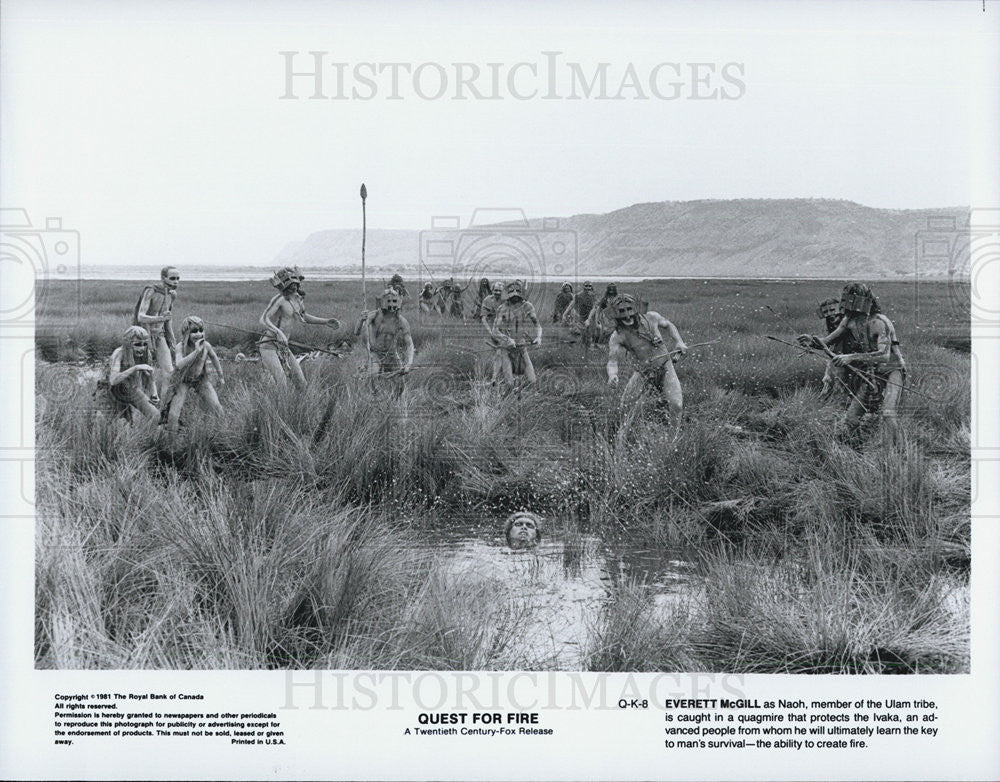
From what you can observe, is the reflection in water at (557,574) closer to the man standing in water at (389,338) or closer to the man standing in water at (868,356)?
the man standing in water at (389,338)

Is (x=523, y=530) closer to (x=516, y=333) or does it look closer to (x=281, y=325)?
(x=516, y=333)

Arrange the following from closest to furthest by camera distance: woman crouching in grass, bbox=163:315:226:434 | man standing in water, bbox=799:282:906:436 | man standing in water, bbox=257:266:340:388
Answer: man standing in water, bbox=799:282:906:436 < woman crouching in grass, bbox=163:315:226:434 < man standing in water, bbox=257:266:340:388

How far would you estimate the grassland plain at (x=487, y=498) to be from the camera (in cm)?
564

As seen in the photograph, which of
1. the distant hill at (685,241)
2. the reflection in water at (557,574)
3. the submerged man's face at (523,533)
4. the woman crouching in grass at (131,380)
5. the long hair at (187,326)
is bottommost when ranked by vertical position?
the reflection in water at (557,574)

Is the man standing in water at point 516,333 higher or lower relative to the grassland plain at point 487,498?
higher

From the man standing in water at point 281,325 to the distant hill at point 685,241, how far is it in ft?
2.27

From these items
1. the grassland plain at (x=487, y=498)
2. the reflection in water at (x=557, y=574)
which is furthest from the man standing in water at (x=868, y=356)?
the reflection in water at (x=557, y=574)

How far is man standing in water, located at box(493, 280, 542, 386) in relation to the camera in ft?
27.1

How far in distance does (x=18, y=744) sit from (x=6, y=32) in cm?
456

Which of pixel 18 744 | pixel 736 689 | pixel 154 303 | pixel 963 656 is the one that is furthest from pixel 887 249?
pixel 18 744

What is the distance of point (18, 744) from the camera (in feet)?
19.4

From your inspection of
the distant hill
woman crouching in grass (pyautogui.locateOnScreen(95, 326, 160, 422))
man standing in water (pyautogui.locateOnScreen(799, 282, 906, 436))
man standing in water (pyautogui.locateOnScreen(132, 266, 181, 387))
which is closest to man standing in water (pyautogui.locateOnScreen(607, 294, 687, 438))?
the distant hill

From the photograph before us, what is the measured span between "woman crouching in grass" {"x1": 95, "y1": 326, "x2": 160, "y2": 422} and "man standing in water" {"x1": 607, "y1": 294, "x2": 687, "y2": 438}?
3.72 metres

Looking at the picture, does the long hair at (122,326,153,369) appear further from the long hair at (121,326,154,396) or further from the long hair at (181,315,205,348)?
the long hair at (181,315,205,348)
